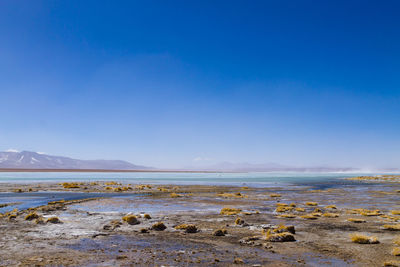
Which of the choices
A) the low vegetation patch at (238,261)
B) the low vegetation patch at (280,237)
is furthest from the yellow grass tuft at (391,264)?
the low vegetation patch at (238,261)

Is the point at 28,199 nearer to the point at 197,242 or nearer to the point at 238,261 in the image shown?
the point at 197,242

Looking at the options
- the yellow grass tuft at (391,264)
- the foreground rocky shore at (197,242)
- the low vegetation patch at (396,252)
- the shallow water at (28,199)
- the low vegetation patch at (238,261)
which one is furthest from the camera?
the shallow water at (28,199)

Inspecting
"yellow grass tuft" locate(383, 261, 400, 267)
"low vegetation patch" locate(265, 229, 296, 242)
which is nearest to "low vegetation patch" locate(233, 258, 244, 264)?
"low vegetation patch" locate(265, 229, 296, 242)

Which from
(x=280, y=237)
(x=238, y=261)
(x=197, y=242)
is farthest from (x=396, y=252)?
(x=197, y=242)

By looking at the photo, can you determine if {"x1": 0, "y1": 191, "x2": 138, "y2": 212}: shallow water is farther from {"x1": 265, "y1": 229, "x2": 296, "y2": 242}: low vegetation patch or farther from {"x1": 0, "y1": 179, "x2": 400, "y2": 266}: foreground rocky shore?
{"x1": 265, "y1": 229, "x2": 296, "y2": 242}: low vegetation patch

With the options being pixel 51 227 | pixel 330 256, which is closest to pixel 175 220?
pixel 51 227

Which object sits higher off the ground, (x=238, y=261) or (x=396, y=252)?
(x=396, y=252)

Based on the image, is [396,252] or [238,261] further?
[396,252]

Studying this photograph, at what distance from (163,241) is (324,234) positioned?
8.22 m

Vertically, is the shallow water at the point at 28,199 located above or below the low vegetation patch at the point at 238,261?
below

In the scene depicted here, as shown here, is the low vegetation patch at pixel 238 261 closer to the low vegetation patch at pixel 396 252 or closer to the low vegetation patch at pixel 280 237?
the low vegetation patch at pixel 280 237

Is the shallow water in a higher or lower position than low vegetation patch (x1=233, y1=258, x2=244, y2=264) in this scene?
lower

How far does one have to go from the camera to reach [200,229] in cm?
1639

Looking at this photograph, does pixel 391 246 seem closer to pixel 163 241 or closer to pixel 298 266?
pixel 298 266
